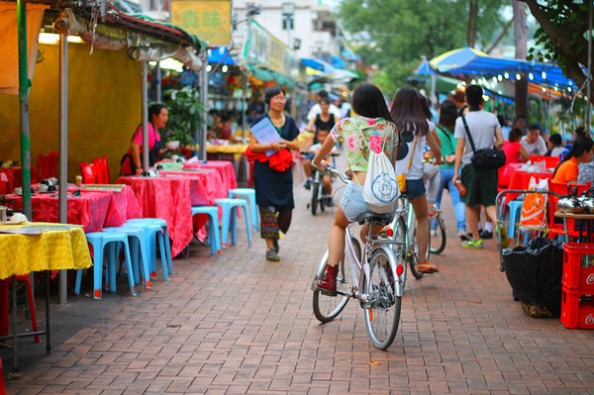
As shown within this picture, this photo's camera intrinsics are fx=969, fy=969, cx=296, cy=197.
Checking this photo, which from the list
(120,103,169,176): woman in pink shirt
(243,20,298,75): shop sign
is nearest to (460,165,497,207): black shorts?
(120,103,169,176): woman in pink shirt

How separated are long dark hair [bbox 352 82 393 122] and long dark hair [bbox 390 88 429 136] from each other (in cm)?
181

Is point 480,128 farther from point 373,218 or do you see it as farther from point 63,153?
point 63,153

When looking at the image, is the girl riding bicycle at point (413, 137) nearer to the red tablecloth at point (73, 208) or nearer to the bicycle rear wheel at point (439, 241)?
the bicycle rear wheel at point (439, 241)

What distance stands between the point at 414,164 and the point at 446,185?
153 inches

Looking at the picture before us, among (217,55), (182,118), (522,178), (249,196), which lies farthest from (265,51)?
(522,178)

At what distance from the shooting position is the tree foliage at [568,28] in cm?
916

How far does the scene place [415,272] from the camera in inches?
388

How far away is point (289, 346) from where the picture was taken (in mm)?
7031

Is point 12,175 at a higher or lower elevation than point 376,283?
higher

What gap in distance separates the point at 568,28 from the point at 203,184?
15.7 ft

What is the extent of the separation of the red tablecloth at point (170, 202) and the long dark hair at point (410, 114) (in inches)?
114

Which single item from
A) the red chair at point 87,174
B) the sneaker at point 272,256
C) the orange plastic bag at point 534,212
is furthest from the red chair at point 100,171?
the orange plastic bag at point 534,212

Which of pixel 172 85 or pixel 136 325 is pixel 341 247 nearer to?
pixel 136 325

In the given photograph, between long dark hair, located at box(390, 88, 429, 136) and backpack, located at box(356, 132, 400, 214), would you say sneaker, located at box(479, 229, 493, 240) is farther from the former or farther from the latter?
backpack, located at box(356, 132, 400, 214)
